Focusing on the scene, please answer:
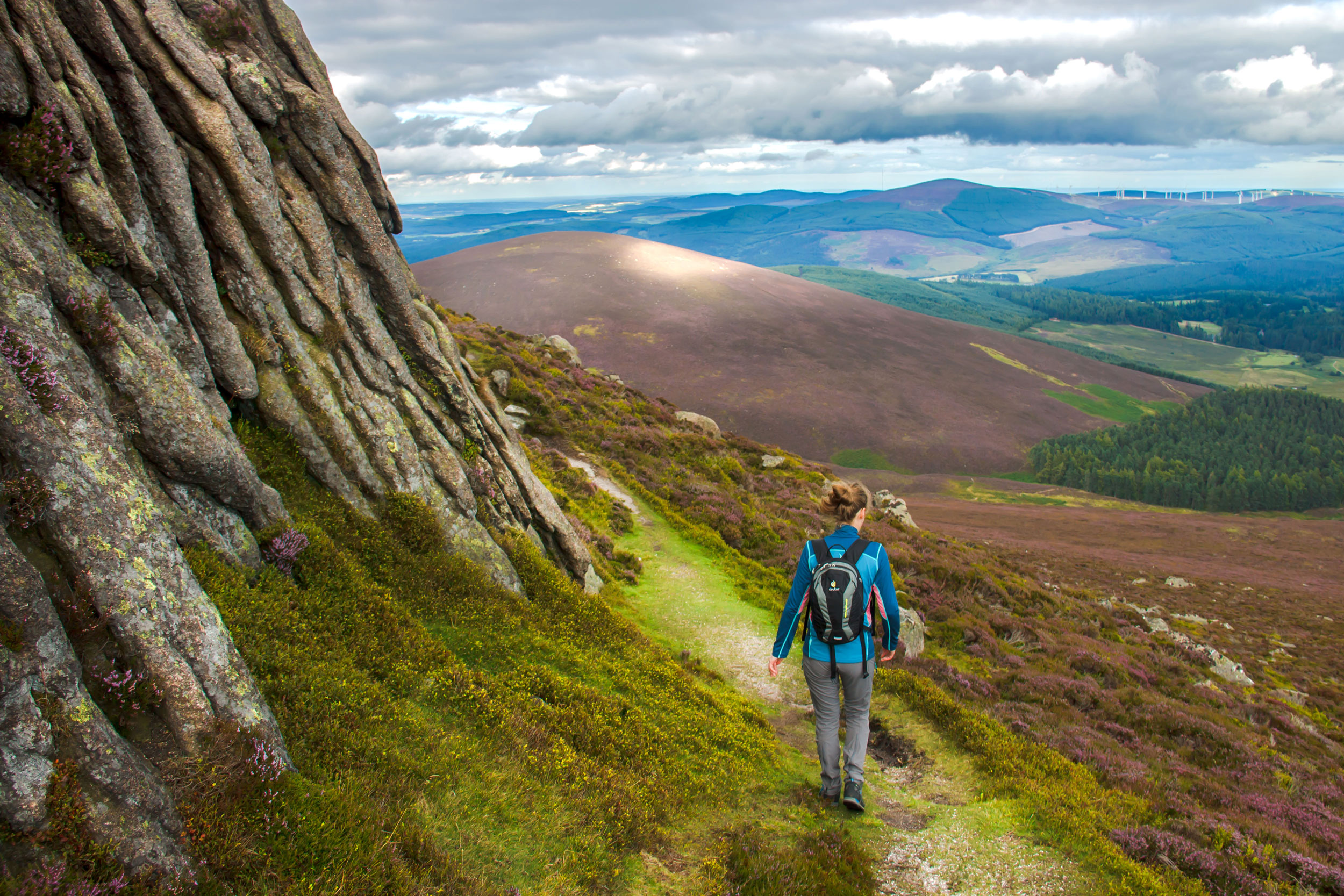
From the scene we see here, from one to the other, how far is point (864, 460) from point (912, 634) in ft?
323

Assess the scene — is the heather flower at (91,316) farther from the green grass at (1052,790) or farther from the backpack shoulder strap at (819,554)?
the green grass at (1052,790)

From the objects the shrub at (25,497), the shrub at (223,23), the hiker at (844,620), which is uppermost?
the shrub at (223,23)

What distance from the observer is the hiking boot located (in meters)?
10.6

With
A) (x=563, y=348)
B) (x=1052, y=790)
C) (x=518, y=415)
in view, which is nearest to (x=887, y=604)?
(x=1052, y=790)

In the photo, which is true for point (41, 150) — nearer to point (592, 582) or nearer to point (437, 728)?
point (437, 728)

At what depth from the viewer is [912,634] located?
1939 cm

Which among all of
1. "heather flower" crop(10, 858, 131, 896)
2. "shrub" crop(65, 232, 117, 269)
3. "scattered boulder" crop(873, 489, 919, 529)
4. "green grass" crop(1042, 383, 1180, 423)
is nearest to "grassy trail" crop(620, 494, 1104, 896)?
"heather flower" crop(10, 858, 131, 896)

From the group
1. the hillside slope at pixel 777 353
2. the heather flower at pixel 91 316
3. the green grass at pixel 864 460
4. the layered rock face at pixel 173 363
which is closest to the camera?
the layered rock face at pixel 173 363

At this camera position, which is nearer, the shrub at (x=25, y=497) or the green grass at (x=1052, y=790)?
the shrub at (x=25, y=497)

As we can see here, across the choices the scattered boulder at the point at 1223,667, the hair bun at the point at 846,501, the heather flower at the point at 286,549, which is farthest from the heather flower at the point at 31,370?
the scattered boulder at the point at 1223,667

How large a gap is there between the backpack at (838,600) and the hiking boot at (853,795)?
2.23 meters

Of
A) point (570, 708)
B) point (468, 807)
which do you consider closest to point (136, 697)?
point (468, 807)

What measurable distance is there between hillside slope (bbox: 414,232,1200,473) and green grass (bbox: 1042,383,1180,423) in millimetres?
1876

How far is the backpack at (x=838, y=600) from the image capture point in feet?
31.4
